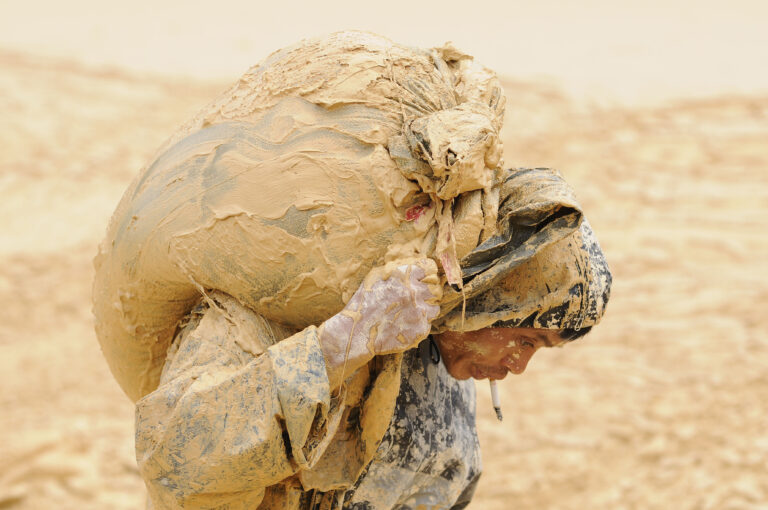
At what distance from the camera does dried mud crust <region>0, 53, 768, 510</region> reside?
5.24 metres

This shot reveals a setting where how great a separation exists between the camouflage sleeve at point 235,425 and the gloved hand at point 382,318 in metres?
0.05

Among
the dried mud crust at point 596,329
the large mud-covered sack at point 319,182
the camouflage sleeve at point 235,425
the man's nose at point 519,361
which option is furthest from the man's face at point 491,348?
the dried mud crust at point 596,329

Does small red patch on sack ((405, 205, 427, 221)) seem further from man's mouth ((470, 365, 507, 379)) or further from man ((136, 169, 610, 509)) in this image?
man's mouth ((470, 365, 507, 379))

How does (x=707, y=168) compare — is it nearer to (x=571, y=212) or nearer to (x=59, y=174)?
(x=59, y=174)

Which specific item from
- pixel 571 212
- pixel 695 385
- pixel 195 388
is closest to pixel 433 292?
pixel 571 212

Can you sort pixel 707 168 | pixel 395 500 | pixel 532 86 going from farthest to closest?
pixel 532 86, pixel 707 168, pixel 395 500

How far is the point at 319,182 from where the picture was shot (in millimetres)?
2207

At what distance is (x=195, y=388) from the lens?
2127 mm

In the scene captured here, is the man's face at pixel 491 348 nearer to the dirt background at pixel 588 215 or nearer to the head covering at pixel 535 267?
the head covering at pixel 535 267

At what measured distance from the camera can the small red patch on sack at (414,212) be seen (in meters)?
2.24

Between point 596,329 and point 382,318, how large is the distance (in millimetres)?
4730

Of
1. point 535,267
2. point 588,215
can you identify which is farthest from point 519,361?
point 588,215

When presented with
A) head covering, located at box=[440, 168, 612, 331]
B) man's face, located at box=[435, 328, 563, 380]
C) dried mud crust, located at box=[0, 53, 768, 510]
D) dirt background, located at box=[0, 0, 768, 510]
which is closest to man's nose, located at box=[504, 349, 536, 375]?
man's face, located at box=[435, 328, 563, 380]

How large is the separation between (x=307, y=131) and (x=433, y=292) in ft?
1.55
